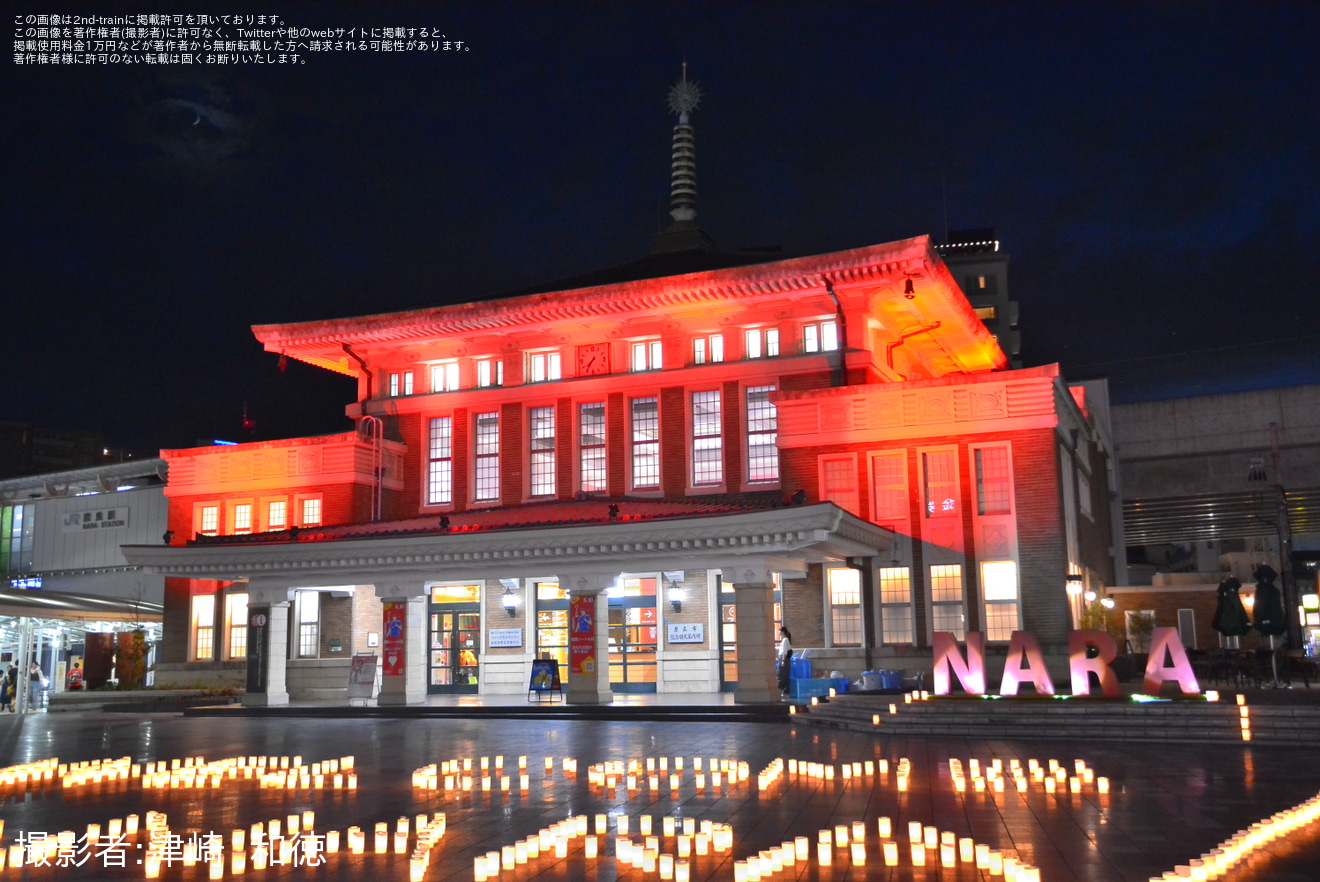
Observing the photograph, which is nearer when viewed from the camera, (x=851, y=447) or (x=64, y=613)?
(x=851, y=447)

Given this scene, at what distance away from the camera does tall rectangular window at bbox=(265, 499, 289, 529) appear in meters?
33.1

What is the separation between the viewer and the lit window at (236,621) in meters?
33.3

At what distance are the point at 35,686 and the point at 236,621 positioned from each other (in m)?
6.57

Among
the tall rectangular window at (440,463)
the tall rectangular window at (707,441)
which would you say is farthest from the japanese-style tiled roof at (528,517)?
the tall rectangular window at (440,463)

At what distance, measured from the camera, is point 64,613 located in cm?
3078

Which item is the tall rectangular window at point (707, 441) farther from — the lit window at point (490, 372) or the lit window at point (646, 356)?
the lit window at point (490, 372)

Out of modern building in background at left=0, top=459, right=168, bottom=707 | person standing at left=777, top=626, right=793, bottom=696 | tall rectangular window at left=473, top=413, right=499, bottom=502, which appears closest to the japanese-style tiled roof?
tall rectangular window at left=473, top=413, right=499, bottom=502

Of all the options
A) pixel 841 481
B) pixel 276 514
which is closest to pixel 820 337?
pixel 841 481

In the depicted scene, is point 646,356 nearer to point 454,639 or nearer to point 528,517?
point 528,517

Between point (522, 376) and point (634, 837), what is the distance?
23.0m

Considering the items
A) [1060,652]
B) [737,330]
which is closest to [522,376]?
[737,330]

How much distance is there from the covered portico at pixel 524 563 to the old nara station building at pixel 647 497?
66 millimetres

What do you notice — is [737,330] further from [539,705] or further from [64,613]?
[64,613]

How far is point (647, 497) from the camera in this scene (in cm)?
2942
